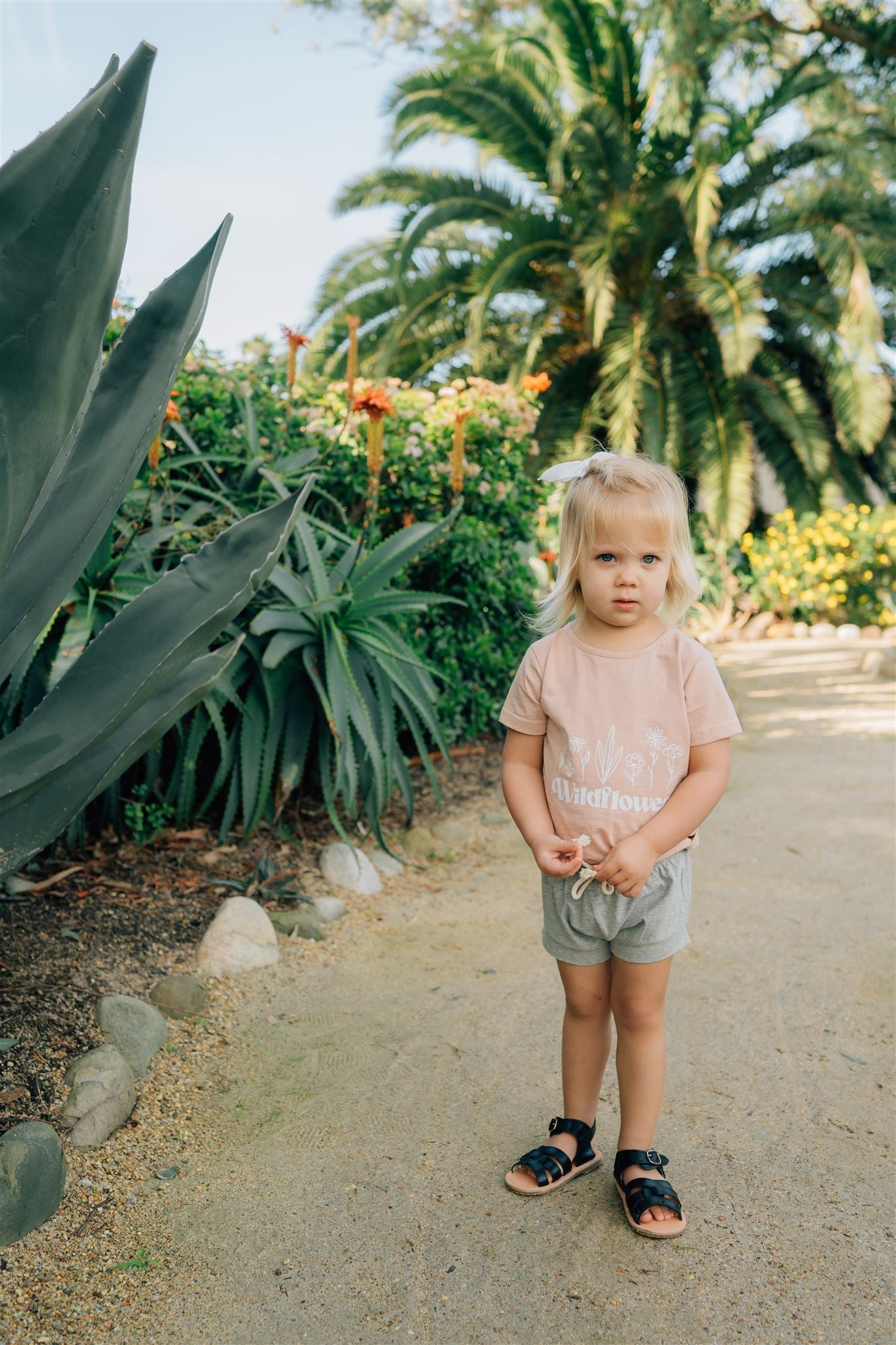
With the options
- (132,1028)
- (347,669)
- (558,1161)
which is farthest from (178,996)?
(347,669)

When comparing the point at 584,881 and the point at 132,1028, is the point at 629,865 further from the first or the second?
the point at 132,1028

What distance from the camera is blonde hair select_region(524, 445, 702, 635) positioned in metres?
1.75

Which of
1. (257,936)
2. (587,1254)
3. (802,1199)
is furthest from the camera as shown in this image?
(257,936)

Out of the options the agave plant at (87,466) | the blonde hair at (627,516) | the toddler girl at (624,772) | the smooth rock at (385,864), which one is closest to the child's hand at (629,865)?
the toddler girl at (624,772)

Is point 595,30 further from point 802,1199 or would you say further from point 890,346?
point 802,1199

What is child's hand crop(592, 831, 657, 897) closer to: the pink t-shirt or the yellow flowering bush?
the pink t-shirt

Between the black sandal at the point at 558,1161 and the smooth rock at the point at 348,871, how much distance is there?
1.42 m

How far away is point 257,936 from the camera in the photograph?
276 centimetres

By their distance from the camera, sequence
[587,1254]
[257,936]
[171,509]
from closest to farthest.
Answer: [587,1254] → [257,936] → [171,509]

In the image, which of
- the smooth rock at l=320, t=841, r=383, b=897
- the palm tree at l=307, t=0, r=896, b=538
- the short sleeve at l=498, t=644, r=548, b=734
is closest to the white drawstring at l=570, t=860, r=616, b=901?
the short sleeve at l=498, t=644, r=548, b=734

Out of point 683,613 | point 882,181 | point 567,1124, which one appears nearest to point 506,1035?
point 567,1124

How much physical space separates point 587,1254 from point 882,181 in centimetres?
916

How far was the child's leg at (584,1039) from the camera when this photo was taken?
186cm

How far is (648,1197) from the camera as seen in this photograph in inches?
68.2
